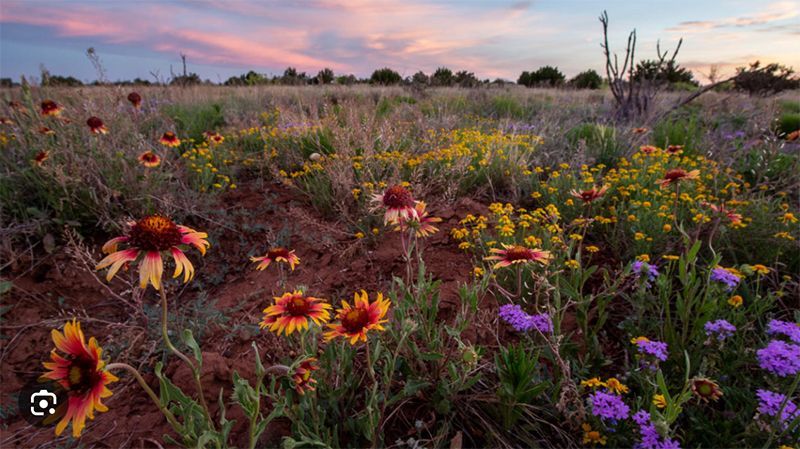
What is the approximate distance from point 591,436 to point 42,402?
5.77 ft

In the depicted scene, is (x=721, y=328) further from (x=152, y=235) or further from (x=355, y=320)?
(x=152, y=235)

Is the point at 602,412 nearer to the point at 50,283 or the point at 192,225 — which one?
the point at 192,225

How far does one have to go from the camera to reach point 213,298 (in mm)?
2629

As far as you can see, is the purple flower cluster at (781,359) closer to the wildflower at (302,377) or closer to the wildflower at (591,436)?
the wildflower at (591,436)

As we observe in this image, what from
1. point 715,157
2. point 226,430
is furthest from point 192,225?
point 715,157

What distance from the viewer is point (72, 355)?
968mm

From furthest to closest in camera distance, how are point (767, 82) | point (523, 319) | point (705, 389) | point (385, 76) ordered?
point (385, 76)
point (767, 82)
point (523, 319)
point (705, 389)

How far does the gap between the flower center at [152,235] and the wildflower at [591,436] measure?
1474 mm

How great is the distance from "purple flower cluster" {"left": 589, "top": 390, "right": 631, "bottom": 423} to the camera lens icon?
167 cm

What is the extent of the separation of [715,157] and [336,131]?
3753 mm

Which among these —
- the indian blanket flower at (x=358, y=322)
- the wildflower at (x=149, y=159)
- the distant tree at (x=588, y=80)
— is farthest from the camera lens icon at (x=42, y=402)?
the distant tree at (x=588, y=80)

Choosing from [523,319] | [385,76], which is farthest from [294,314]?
[385,76]

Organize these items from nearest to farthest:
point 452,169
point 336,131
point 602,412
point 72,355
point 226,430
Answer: point 72,355 → point 226,430 → point 602,412 → point 452,169 → point 336,131

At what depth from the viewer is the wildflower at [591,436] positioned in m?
1.49
